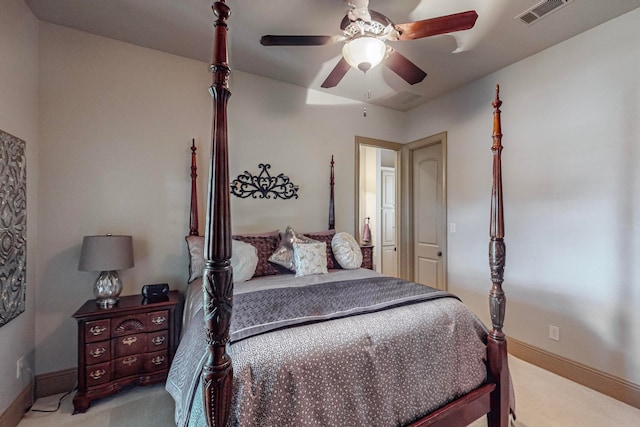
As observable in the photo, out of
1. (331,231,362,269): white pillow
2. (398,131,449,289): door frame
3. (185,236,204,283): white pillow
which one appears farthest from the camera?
(398,131,449,289): door frame

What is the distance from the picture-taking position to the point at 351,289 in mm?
1924

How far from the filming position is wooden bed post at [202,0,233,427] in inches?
36.8

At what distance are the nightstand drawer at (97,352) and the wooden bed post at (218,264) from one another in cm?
160

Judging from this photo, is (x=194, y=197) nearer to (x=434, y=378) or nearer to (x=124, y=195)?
(x=124, y=195)

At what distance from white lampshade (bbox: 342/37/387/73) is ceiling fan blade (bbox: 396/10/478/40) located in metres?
0.17

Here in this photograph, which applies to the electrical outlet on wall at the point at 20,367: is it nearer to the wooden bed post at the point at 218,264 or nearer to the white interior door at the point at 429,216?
the wooden bed post at the point at 218,264

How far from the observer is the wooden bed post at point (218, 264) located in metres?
0.93

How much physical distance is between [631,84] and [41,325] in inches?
192

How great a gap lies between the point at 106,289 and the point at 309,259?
159cm

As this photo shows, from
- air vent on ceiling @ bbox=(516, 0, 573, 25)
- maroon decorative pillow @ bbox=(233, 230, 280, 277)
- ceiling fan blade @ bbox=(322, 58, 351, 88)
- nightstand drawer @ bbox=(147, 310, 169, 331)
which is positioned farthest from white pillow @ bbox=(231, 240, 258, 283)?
air vent on ceiling @ bbox=(516, 0, 573, 25)

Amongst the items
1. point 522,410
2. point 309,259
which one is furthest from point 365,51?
point 522,410

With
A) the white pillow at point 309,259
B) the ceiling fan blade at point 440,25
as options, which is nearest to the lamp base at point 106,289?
the white pillow at point 309,259

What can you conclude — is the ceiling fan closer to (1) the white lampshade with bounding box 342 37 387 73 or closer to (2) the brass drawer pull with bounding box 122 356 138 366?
(1) the white lampshade with bounding box 342 37 387 73

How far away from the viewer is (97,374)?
200 cm
